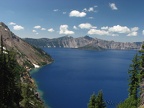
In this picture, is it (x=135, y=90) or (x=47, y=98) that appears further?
(x=47, y=98)

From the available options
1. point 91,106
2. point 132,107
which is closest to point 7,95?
point 91,106

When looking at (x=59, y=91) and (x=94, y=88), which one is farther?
(x=94, y=88)

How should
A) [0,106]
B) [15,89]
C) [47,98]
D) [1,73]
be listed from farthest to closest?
[47,98]
[15,89]
[1,73]
[0,106]

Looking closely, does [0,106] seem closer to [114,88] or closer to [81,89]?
[81,89]

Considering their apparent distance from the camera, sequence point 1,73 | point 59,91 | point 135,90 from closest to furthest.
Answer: point 1,73 < point 135,90 < point 59,91

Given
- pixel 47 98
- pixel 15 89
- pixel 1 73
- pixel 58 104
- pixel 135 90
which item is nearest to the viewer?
pixel 1 73

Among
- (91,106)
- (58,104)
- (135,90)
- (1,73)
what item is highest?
(1,73)

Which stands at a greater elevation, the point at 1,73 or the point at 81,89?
the point at 1,73

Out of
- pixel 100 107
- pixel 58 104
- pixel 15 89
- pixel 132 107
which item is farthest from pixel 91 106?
pixel 58 104

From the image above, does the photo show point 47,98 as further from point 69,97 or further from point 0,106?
point 0,106
